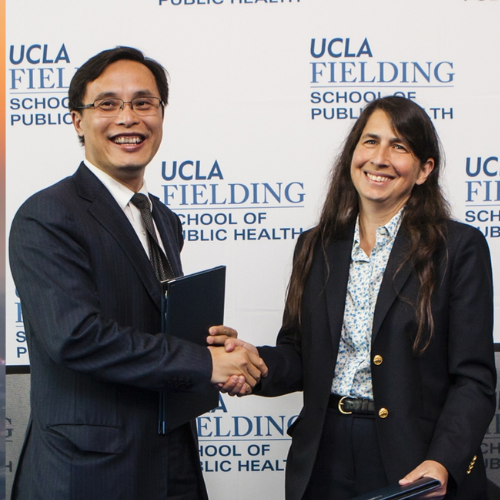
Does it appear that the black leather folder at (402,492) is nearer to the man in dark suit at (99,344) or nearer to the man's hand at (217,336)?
the man in dark suit at (99,344)

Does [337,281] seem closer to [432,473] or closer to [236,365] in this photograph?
[236,365]

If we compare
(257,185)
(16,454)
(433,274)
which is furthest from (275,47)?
(16,454)

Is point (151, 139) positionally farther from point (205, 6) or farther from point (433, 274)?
point (205, 6)

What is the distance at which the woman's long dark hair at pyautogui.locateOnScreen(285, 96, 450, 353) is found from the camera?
202 centimetres

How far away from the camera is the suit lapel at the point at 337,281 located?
2.10 meters

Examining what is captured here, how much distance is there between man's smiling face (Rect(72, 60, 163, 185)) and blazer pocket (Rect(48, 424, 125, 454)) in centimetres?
80

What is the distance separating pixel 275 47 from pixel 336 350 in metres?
1.82

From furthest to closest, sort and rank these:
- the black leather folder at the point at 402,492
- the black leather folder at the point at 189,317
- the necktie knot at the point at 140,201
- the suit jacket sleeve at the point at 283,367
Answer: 1. the suit jacket sleeve at the point at 283,367
2. the necktie knot at the point at 140,201
3. the black leather folder at the point at 189,317
4. the black leather folder at the point at 402,492

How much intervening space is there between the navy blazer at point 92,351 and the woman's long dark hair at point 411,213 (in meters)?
0.62

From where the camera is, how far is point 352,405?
6.66 feet

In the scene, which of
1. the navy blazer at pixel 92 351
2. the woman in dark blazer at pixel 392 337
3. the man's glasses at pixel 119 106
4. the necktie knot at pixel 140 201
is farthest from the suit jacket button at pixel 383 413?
the man's glasses at pixel 119 106

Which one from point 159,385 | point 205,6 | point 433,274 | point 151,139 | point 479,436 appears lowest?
point 479,436

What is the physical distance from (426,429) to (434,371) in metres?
0.18

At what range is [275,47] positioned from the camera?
10.7 feet
